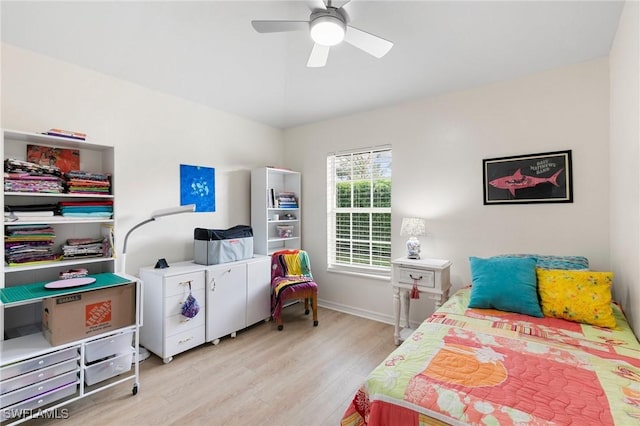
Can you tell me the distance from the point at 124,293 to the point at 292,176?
102 inches

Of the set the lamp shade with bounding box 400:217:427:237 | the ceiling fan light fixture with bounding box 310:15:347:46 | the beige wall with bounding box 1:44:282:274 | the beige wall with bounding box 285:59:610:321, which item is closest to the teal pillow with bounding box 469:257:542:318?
the beige wall with bounding box 285:59:610:321

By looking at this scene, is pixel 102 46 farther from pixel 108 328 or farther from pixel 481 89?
pixel 481 89

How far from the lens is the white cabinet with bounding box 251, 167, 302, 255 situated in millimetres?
3725

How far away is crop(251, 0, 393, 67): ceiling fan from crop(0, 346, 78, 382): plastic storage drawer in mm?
2281

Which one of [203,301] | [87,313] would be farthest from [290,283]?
[87,313]

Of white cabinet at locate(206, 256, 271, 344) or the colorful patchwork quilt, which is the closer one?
the colorful patchwork quilt

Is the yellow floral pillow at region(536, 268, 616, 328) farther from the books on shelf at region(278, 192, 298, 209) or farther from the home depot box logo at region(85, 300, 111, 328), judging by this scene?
the home depot box logo at region(85, 300, 111, 328)

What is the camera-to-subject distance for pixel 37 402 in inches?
67.6

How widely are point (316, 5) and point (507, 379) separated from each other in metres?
2.10

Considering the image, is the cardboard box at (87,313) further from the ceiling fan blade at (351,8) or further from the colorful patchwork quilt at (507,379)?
the ceiling fan blade at (351,8)

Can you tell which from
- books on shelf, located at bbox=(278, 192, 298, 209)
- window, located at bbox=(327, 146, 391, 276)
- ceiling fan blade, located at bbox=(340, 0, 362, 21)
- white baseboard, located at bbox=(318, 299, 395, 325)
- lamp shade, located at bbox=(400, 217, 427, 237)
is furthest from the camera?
books on shelf, located at bbox=(278, 192, 298, 209)

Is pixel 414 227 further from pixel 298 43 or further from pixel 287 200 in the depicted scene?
pixel 298 43

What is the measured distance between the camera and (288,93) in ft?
10.2

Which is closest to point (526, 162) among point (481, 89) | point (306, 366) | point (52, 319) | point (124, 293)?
point (481, 89)
